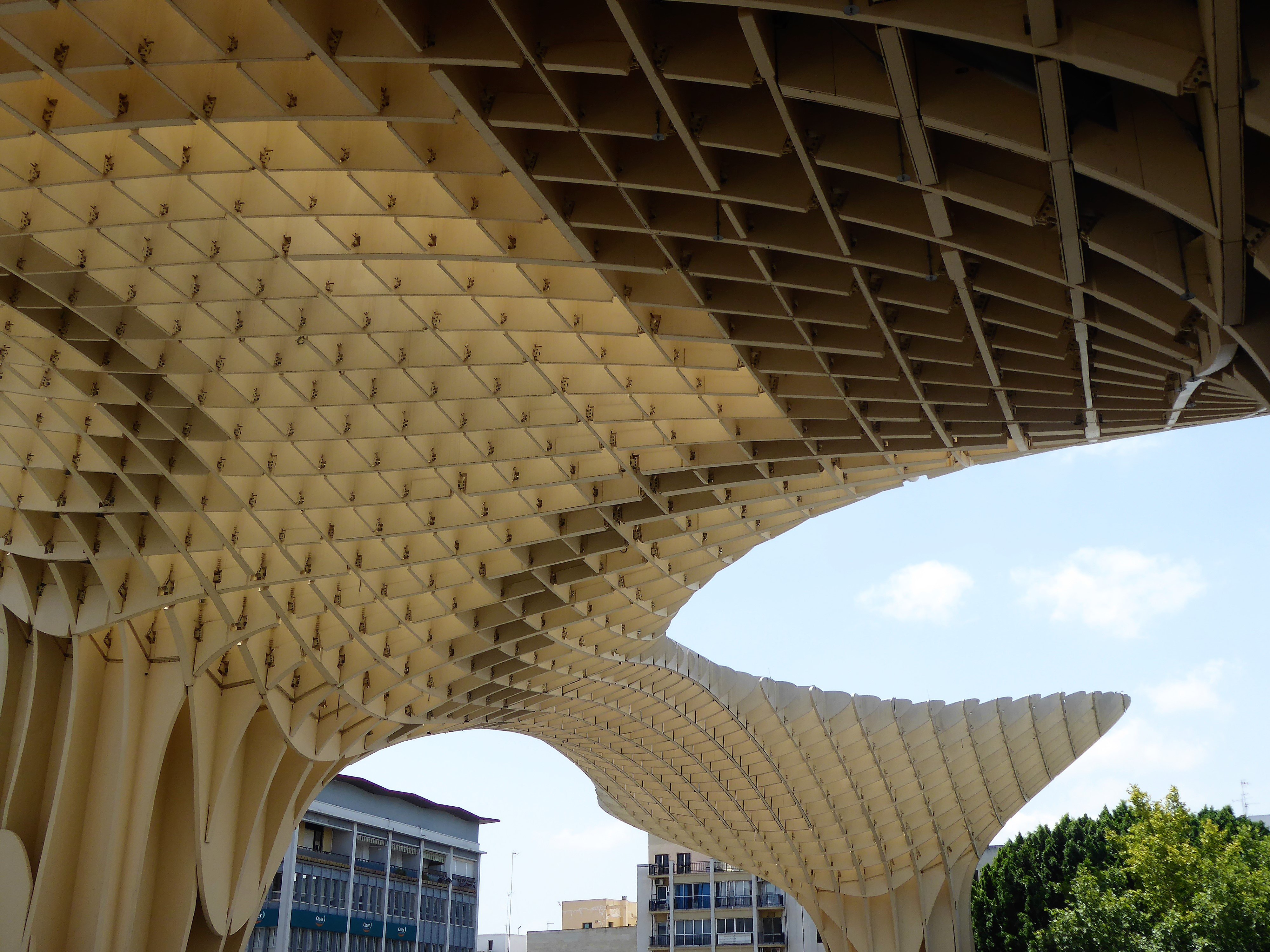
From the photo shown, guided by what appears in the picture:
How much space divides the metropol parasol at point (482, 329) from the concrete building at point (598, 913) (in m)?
135

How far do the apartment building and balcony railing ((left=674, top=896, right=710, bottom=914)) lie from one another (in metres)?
0.08

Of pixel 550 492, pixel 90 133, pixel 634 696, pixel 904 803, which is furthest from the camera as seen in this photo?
pixel 904 803

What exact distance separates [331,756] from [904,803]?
41628 mm

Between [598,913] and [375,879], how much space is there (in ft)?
256

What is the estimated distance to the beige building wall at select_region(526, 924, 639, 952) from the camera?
14612 centimetres

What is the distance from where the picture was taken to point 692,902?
13488 centimetres

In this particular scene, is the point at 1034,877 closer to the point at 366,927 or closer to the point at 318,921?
the point at 318,921

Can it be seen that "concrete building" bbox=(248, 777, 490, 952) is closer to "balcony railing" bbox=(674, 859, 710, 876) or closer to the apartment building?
the apartment building

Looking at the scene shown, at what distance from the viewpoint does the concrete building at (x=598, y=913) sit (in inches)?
6836

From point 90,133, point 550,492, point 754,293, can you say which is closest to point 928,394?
point 754,293

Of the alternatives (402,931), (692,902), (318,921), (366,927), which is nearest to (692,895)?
(692,902)

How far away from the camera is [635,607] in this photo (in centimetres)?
4412

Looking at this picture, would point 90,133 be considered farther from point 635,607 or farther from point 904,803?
point 904,803

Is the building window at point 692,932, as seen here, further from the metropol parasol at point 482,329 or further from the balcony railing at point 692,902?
the metropol parasol at point 482,329
